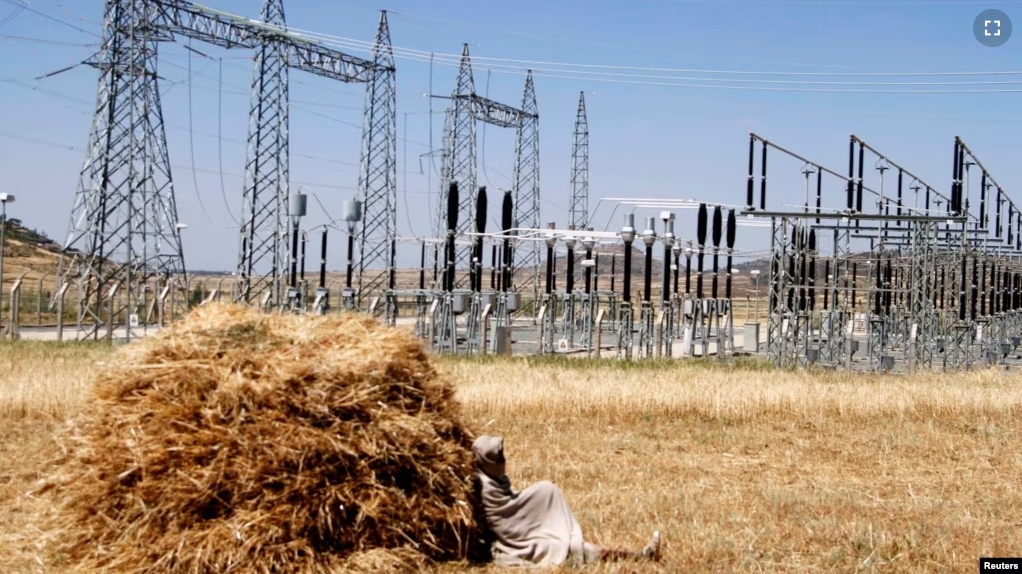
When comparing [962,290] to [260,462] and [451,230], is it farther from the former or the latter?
[260,462]

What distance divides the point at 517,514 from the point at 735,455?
5.11 metres

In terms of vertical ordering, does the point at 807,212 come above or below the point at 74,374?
above

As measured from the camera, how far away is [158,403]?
6.60 meters

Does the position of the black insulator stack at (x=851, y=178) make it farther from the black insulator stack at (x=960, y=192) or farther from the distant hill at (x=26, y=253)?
the distant hill at (x=26, y=253)

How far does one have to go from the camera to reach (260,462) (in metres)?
6.32

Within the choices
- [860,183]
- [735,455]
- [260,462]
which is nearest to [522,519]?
[260,462]

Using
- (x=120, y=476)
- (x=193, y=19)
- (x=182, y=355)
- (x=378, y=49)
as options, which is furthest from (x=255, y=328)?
(x=378, y=49)

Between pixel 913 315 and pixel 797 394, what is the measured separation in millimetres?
8464

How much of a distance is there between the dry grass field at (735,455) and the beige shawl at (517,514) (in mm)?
390

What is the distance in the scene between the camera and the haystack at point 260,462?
20.7 ft

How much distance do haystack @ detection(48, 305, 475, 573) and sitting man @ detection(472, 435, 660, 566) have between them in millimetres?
233

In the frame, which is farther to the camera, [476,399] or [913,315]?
[913,315]

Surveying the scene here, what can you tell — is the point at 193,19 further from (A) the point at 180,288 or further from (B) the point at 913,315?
(B) the point at 913,315

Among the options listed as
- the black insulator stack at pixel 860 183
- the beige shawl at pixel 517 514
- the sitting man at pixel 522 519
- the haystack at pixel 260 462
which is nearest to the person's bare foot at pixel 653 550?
the sitting man at pixel 522 519
